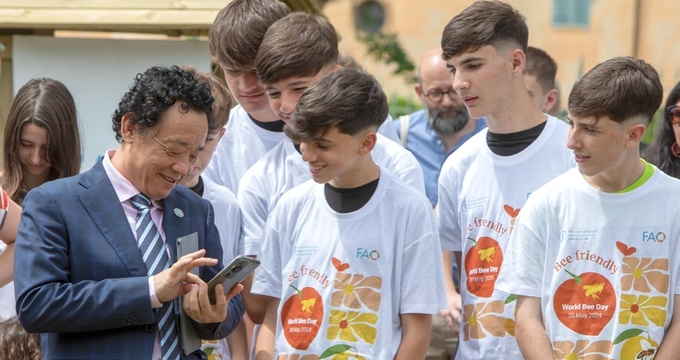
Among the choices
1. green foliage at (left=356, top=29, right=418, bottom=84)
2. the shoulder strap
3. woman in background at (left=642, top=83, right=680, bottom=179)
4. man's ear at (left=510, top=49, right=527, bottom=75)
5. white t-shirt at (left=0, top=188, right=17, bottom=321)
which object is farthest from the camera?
green foliage at (left=356, top=29, right=418, bottom=84)

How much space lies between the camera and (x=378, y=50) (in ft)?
63.5

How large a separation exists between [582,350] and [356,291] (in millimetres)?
856

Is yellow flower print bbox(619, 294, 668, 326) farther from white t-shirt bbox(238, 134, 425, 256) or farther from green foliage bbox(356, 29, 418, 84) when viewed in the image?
green foliage bbox(356, 29, 418, 84)

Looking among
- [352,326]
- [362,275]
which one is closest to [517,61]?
[362,275]

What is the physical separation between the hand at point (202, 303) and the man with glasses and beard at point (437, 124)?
3024mm

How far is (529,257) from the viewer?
4.08m

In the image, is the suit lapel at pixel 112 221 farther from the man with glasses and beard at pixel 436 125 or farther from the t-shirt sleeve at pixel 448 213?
the man with glasses and beard at pixel 436 125

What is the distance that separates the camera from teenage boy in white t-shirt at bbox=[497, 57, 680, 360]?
12.8 ft

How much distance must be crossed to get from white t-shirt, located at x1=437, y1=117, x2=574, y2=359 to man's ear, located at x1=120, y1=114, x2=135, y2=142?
152cm

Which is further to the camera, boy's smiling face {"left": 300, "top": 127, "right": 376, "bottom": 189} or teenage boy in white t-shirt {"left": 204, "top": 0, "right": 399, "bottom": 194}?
teenage boy in white t-shirt {"left": 204, "top": 0, "right": 399, "bottom": 194}

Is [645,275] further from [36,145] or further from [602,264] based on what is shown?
[36,145]

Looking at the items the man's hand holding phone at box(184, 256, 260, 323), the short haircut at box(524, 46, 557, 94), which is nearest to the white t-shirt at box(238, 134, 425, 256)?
the man's hand holding phone at box(184, 256, 260, 323)

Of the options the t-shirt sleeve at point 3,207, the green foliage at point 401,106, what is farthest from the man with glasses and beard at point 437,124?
the green foliage at point 401,106

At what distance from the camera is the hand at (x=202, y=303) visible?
3.52 meters
